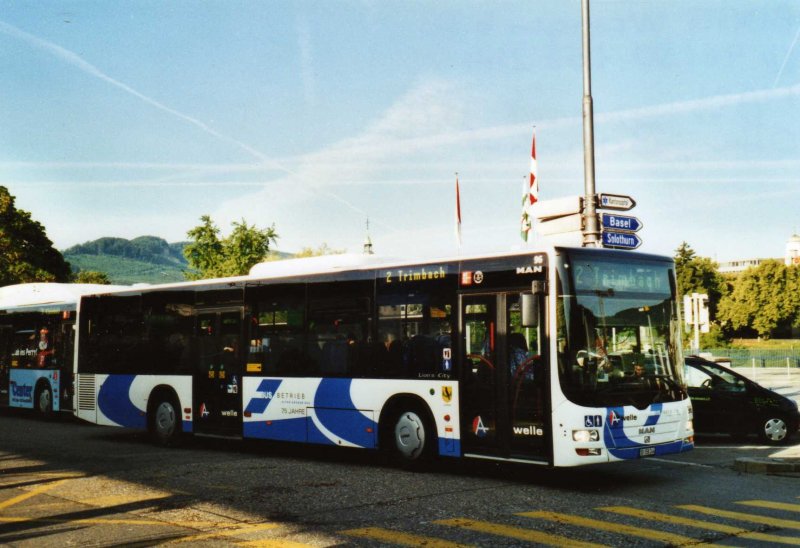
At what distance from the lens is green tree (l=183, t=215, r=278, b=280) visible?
71.8 meters

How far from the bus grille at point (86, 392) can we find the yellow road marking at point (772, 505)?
42.0 feet

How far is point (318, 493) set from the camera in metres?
10.3

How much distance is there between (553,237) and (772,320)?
82.2m

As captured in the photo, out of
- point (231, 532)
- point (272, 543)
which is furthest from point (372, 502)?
point (272, 543)

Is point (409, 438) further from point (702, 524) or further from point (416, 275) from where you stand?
point (702, 524)

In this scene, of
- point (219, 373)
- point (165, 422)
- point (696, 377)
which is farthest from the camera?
point (165, 422)

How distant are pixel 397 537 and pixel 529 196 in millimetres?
13403

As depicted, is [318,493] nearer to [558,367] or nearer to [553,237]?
[558,367]

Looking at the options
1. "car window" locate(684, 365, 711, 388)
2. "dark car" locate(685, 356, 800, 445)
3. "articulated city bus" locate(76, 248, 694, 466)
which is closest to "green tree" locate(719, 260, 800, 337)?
"dark car" locate(685, 356, 800, 445)

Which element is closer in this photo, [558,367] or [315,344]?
[558,367]

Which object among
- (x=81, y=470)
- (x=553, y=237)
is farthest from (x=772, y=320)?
(x=81, y=470)

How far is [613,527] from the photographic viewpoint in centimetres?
824

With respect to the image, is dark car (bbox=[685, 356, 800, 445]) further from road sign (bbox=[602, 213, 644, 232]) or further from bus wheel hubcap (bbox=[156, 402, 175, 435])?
bus wheel hubcap (bbox=[156, 402, 175, 435])

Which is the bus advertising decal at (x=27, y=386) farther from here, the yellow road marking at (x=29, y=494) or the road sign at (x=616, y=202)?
the road sign at (x=616, y=202)
